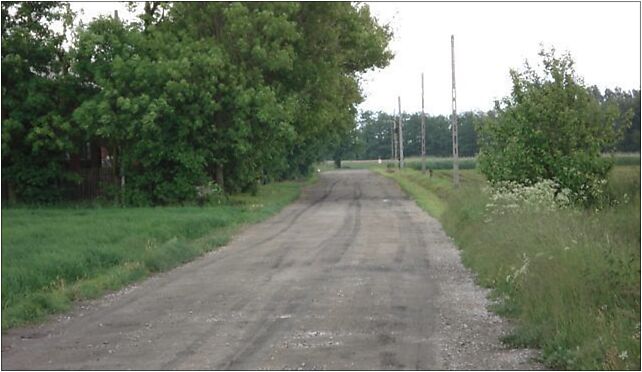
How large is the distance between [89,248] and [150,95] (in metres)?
14.1

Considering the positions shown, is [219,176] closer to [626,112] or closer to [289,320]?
[626,112]

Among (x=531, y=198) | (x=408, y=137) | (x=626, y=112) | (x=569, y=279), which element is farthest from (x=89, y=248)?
(x=408, y=137)

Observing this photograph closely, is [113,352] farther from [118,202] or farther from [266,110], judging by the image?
[118,202]

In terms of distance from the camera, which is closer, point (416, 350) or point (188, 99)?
point (416, 350)

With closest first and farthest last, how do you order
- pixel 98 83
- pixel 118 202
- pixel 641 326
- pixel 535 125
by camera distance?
pixel 641 326, pixel 535 125, pixel 98 83, pixel 118 202

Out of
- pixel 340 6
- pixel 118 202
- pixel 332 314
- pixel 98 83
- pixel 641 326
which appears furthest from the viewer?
pixel 340 6

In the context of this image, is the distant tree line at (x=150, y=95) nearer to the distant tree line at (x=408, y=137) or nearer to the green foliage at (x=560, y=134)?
the green foliage at (x=560, y=134)

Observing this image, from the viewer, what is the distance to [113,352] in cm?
876

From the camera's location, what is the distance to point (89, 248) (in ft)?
55.9

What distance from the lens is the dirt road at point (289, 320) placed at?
8.27 meters

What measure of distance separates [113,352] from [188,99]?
2274 centimetres

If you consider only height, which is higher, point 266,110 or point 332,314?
point 266,110

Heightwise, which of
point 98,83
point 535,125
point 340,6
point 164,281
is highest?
point 340,6

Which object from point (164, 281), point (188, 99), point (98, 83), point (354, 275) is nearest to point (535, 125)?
point (354, 275)
